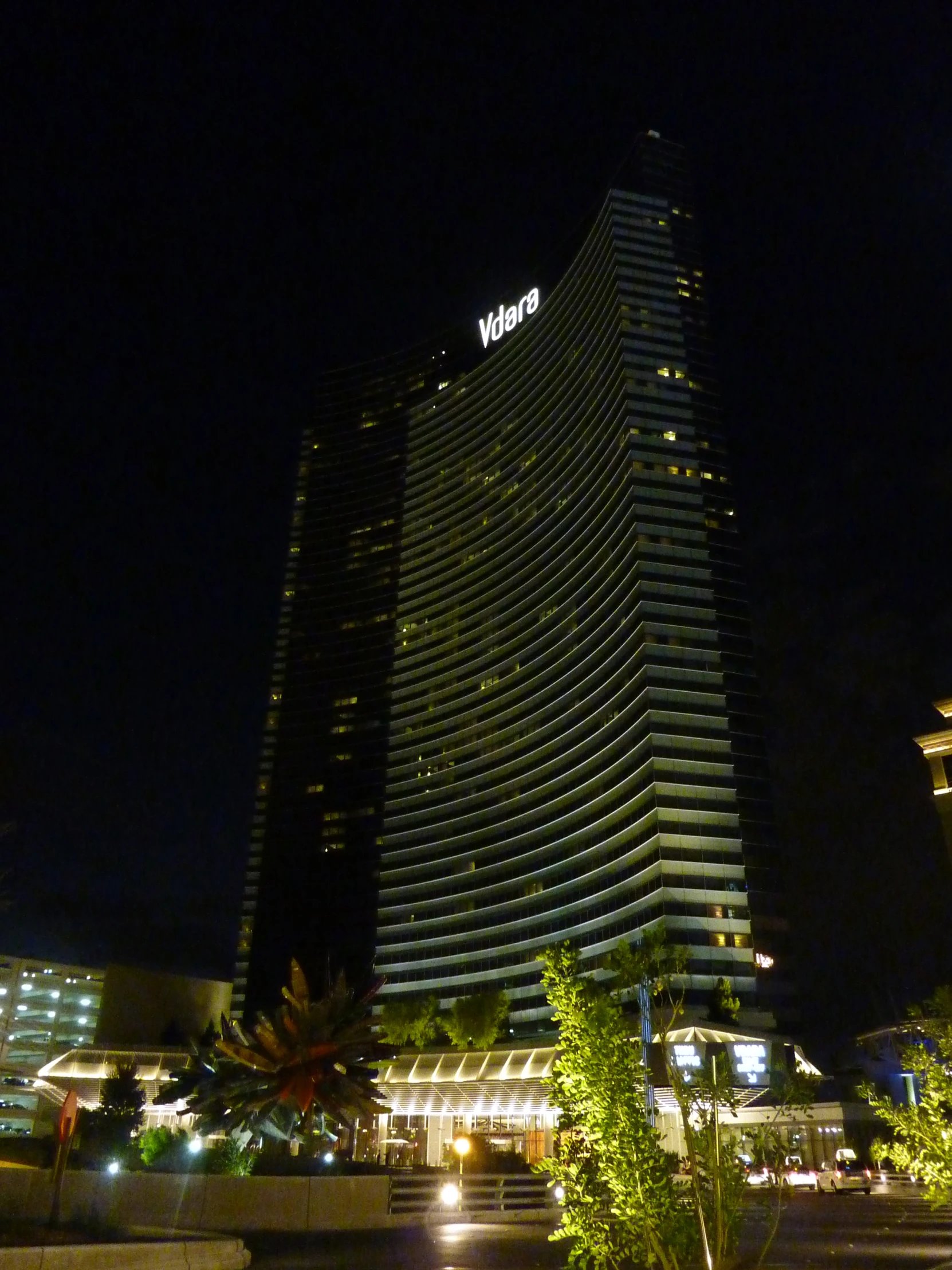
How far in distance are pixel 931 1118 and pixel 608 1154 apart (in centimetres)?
626

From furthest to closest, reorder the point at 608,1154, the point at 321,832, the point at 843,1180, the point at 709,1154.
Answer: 1. the point at 321,832
2. the point at 843,1180
3. the point at 709,1154
4. the point at 608,1154

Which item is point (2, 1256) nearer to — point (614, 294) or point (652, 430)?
point (652, 430)

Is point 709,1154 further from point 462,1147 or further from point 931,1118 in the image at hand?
point 462,1147

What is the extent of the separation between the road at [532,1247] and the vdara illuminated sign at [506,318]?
158 metres

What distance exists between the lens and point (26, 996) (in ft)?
579

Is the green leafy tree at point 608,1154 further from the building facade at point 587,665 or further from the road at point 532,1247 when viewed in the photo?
the building facade at point 587,665

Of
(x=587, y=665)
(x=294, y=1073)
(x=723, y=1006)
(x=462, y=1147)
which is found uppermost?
(x=587, y=665)

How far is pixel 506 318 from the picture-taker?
181125mm

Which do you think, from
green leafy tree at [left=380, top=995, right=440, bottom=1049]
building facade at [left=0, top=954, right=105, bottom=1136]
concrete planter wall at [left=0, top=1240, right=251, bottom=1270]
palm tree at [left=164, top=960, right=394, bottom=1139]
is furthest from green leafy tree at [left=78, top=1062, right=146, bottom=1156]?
building facade at [left=0, top=954, right=105, bottom=1136]

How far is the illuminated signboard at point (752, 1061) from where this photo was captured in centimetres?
8606

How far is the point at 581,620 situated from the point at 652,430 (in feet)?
89.9

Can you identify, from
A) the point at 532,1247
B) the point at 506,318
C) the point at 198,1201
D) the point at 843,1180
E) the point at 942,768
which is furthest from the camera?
the point at 506,318

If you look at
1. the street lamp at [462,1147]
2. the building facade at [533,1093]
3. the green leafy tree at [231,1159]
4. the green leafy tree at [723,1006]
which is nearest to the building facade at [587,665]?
the green leafy tree at [723,1006]

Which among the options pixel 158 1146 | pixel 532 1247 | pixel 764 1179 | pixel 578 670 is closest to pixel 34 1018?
pixel 578 670
